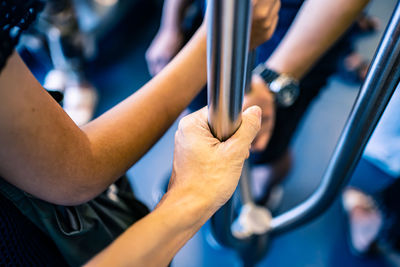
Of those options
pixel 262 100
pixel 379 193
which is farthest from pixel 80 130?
pixel 379 193

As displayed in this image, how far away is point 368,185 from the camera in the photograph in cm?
90

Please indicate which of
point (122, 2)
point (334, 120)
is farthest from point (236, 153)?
point (122, 2)

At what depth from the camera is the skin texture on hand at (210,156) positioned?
319 mm

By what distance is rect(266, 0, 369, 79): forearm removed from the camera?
577 mm

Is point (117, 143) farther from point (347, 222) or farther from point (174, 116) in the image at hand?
point (347, 222)

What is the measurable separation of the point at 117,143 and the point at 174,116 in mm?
106

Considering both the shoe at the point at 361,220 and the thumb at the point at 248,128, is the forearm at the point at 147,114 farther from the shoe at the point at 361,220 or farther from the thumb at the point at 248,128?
the shoe at the point at 361,220

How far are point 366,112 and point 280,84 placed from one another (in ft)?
0.71

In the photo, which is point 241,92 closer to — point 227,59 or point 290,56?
point 227,59

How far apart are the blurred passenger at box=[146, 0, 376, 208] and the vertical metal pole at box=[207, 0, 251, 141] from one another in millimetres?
241

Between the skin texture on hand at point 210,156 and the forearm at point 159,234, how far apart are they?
0.02 meters

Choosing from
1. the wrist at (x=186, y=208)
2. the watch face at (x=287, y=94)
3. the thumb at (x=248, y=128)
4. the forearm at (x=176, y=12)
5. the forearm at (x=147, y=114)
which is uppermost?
the forearm at (x=176, y=12)

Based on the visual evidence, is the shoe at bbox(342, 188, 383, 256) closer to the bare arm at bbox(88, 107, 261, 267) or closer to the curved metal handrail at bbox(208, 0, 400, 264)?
the curved metal handrail at bbox(208, 0, 400, 264)

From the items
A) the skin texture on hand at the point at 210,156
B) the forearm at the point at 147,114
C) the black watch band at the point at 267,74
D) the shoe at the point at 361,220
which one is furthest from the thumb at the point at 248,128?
the shoe at the point at 361,220
